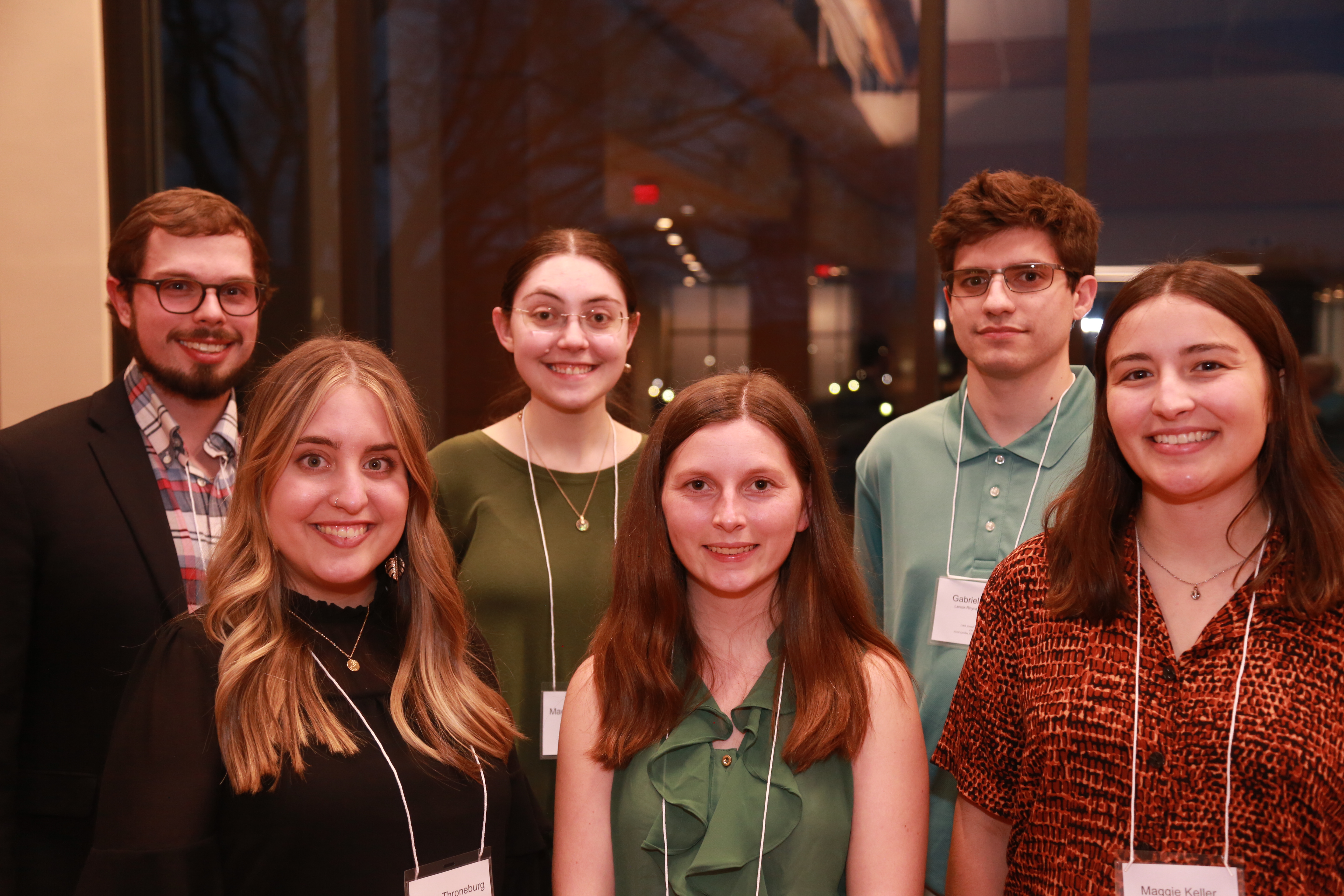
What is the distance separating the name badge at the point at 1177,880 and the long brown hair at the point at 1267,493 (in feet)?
1.22

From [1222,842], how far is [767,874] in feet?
2.29

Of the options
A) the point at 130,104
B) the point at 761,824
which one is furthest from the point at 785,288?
the point at 130,104

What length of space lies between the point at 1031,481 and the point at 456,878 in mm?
1501

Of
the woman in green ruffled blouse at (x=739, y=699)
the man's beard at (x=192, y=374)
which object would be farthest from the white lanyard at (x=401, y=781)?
the man's beard at (x=192, y=374)

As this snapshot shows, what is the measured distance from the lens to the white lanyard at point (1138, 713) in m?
1.50

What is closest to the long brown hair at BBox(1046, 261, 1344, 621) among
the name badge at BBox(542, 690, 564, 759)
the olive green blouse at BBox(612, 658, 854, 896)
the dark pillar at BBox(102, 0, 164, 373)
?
the olive green blouse at BBox(612, 658, 854, 896)

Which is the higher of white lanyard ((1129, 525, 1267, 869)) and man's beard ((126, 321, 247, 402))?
man's beard ((126, 321, 247, 402))

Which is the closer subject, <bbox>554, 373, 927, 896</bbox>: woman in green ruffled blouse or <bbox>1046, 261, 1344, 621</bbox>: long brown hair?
<bbox>1046, 261, 1344, 621</bbox>: long brown hair

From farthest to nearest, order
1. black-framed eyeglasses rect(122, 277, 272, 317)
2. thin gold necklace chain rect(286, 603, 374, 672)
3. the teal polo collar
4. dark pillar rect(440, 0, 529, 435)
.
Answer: dark pillar rect(440, 0, 529, 435)
black-framed eyeglasses rect(122, 277, 272, 317)
the teal polo collar
thin gold necklace chain rect(286, 603, 374, 672)

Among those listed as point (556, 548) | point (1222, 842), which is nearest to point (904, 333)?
point (556, 548)

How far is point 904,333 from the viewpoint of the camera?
150 inches

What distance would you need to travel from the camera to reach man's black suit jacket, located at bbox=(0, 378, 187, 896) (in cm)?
212

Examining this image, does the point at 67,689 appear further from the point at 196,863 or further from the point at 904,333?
the point at 904,333

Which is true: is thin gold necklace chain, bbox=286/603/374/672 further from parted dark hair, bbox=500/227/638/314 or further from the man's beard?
parted dark hair, bbox=500/227/638/314
